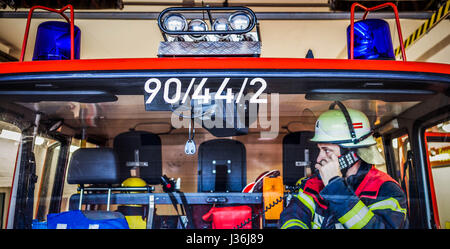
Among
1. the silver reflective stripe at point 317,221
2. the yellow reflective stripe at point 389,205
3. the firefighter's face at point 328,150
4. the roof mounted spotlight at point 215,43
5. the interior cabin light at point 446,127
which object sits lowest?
the silver reflective stripe at point 317,221

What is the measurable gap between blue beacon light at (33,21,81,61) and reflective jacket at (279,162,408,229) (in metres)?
1.45

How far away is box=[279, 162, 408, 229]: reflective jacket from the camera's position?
1.57 meters

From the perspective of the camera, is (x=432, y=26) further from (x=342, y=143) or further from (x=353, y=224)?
(x=353, y=224)

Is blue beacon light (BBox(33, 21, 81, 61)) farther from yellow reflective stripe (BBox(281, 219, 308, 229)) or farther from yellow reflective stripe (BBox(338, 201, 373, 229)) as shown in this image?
yellow reflective stripe (BBox(338, 201, 373, 229))

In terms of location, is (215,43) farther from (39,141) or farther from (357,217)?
(39,141)

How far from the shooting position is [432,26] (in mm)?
4211

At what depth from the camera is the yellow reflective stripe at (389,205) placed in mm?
1583

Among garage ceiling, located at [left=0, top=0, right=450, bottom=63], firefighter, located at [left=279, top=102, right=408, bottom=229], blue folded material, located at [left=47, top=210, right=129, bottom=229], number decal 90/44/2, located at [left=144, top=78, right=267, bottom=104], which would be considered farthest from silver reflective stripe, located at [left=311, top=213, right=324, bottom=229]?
garage ceiling, located at [left=0, top=0, right=450, bottom=63]

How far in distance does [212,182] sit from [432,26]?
3672 mm

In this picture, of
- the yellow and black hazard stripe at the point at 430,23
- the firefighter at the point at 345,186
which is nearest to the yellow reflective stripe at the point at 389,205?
the firefighter at the point at 345,186

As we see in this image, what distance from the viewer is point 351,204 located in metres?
1.58

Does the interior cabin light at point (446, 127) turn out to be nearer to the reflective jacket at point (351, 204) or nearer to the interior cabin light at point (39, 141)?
the reflective jacket at point (351, 204)

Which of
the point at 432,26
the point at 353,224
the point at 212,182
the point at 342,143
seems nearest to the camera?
the point at 353,224
